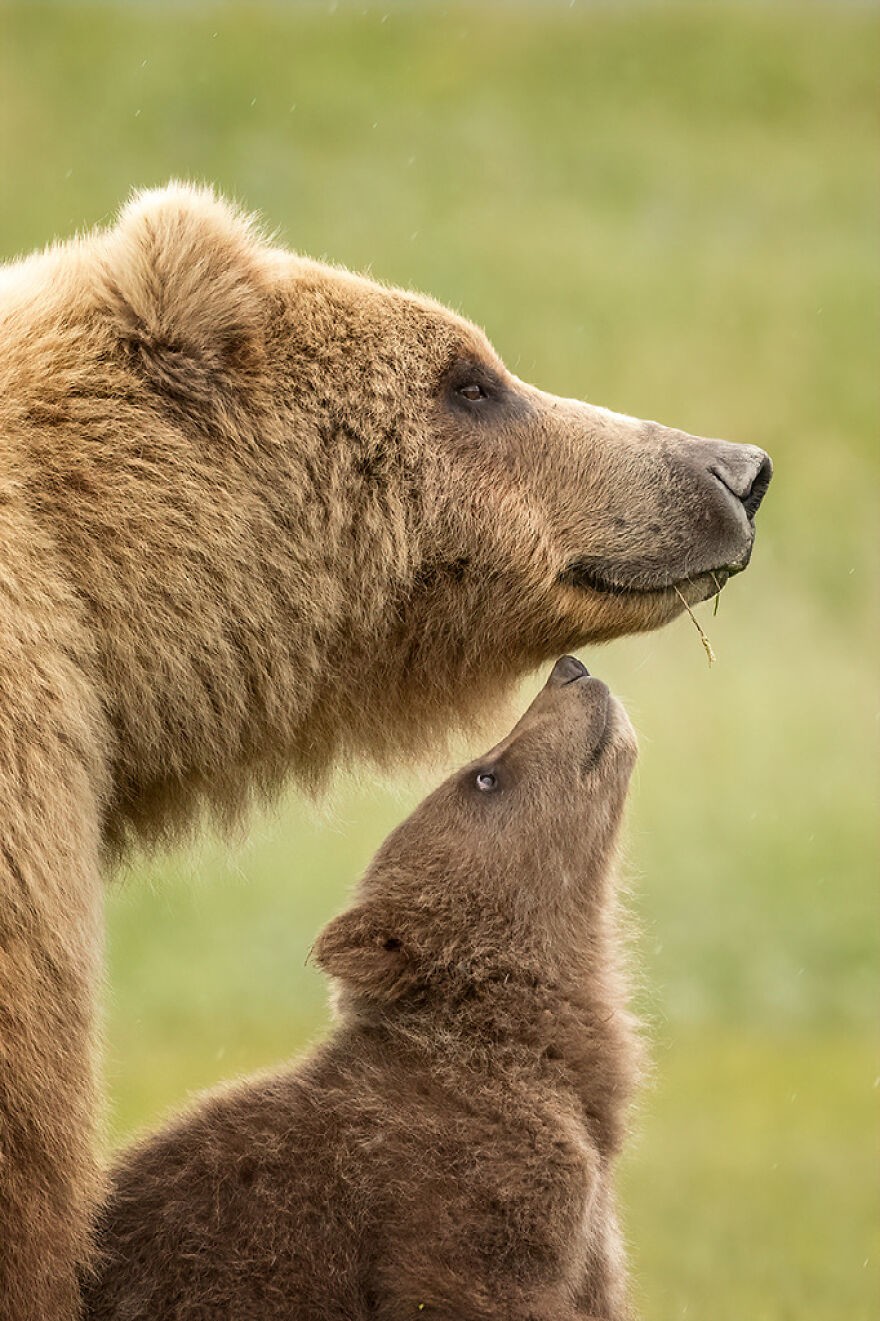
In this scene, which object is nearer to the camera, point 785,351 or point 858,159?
point 785,351

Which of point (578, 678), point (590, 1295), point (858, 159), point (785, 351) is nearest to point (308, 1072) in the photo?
point (590, 1295)

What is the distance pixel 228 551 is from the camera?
16.1 feet

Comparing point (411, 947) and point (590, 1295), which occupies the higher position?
point (411, 947)

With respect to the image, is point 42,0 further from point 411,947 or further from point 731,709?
point 411,947

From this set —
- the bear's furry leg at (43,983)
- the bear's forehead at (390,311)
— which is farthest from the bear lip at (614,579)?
the bear's furry leg at (43,983)

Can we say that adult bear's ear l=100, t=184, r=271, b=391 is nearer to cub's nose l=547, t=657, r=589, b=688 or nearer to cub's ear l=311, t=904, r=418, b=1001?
cub's nose l=547, t=657, r=589, b=688

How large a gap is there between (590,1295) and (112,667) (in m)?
1.86

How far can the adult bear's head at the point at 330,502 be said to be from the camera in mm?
4863

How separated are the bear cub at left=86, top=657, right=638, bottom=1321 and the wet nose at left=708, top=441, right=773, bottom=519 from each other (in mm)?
687

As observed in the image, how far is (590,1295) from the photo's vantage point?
15.5 feet

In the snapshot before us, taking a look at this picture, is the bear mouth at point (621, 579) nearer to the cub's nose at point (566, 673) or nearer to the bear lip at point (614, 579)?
the bear lip at point (614, 579)

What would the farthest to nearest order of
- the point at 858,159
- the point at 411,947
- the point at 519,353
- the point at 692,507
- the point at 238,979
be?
the point at 858,159, the point at 519,353, the point at 238,979, the point at 692,507, the point at 411,947

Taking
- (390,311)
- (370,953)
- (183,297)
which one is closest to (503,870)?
(370,953)

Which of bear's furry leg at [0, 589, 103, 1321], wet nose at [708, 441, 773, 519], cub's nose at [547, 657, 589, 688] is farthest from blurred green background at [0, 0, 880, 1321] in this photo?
wet nose at [708, 441, 773, 519]
